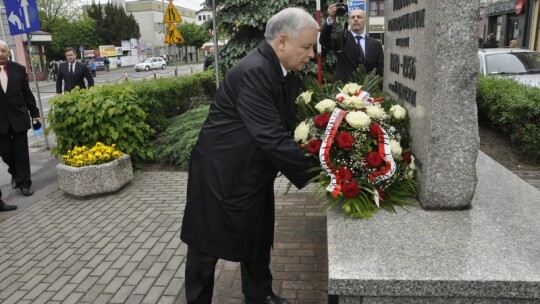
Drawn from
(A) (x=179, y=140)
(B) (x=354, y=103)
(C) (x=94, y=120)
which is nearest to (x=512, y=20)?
(A) (x=179, y=140)

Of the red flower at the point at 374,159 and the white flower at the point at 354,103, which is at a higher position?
the white flower at the point at 354,103

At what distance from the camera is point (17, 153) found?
6.19 m

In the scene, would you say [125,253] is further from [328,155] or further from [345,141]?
[345,141]

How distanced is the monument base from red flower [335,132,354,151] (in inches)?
17.2

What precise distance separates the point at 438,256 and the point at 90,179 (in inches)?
189

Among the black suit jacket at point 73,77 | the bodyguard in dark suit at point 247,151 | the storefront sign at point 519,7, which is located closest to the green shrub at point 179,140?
the black suit jacket at point 73,77

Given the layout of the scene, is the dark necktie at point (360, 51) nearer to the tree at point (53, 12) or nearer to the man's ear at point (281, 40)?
the man's ear at point (281, 40)

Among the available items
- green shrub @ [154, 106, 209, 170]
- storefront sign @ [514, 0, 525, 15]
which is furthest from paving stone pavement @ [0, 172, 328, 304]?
storefront sign @ [514, 0, 525, 15]

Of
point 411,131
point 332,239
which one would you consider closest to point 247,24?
point 411,131

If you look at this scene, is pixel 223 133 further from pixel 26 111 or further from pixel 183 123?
pixel 183 123

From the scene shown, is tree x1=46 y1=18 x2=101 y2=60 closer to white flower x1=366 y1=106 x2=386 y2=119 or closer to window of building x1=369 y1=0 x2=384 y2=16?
window of building x1=369 y1=0 x2=384 y2=16

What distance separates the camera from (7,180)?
711cm

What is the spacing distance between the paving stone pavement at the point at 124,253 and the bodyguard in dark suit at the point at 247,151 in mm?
883

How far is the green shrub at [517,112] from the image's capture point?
6.43 meters
